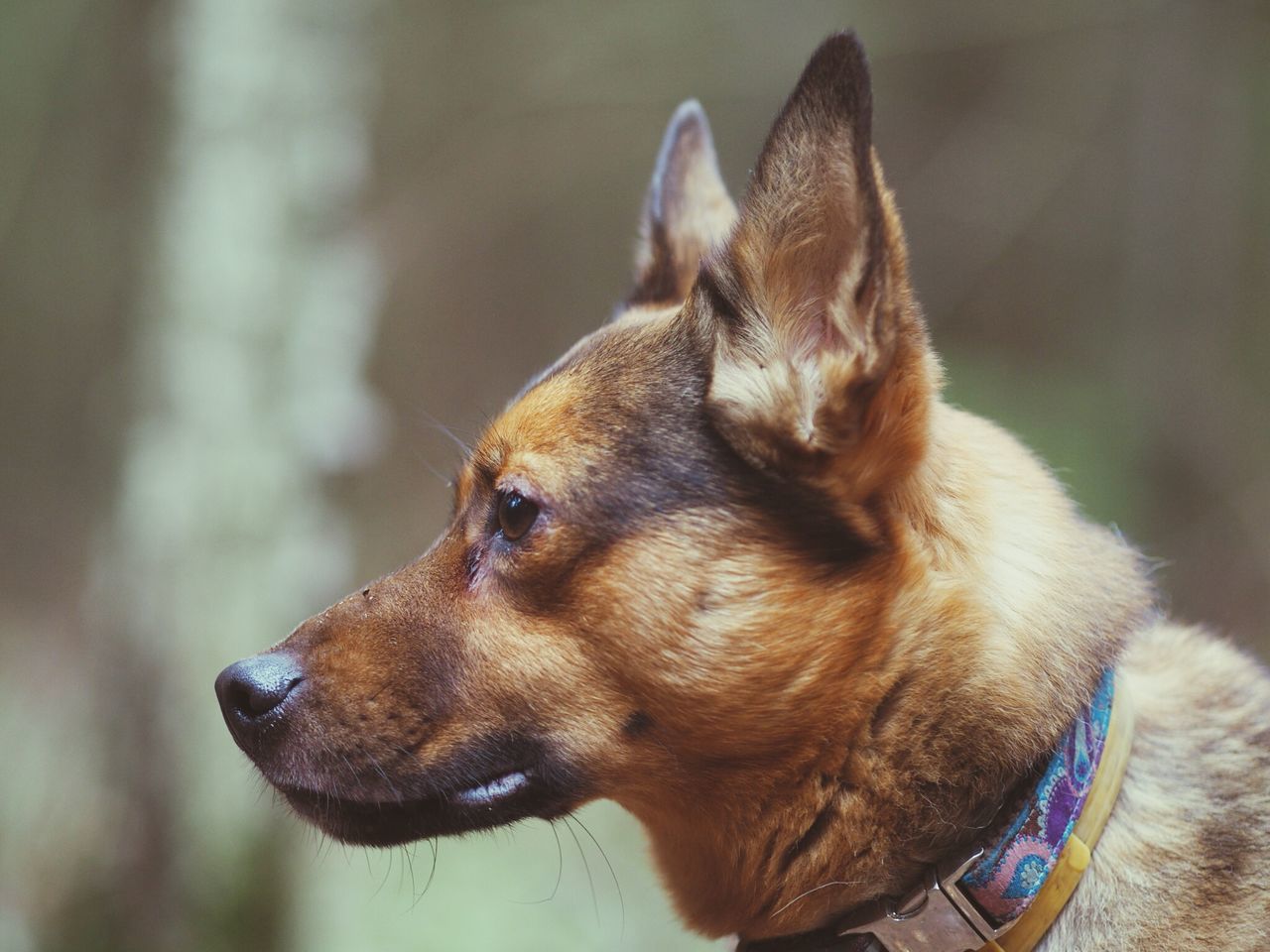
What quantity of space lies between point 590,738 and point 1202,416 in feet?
26.4

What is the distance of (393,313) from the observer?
11734 millimetres

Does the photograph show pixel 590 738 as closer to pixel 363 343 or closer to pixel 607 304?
pixel 363 343

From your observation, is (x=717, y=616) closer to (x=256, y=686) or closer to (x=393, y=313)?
(x=256, y=686)


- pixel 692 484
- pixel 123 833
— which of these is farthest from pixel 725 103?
pixel 692 484

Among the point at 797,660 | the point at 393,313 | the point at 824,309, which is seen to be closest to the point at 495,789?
the point at 797,660

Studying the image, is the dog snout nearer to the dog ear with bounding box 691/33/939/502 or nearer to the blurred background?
the blurred background

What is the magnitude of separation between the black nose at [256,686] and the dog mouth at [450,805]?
7.5 inches

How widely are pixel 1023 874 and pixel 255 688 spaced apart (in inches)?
65.1

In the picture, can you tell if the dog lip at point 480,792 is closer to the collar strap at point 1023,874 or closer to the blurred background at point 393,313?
the collar strap at point 1023,874

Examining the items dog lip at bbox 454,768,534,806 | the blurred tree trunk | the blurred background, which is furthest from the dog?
the blurred tree trunk

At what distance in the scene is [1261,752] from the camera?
2697mm

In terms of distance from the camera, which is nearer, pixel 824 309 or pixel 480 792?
pixel 824 309

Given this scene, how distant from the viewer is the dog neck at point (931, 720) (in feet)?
7.82

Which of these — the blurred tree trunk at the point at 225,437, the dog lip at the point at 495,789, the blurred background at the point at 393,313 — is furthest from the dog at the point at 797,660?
the blurred tree trunk at the point at 225,437
